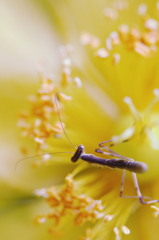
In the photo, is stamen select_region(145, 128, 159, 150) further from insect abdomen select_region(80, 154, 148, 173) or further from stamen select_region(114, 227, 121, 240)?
stamen select_region(114, 227, 121, 240)

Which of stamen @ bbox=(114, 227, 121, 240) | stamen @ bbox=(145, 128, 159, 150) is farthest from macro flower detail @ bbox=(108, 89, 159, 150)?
stamen @ bbox=(114, 227, 121, 240)

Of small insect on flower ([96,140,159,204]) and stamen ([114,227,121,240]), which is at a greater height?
small insect on flower ([96,140,159,204])

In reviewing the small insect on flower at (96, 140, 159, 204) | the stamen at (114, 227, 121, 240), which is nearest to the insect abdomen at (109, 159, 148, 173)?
the small insect on flower at (96, 140, 159, 204)

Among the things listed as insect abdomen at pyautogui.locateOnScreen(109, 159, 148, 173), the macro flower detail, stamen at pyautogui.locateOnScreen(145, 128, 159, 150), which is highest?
the macro flower detail

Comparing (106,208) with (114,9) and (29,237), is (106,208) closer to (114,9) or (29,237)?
(29,237)

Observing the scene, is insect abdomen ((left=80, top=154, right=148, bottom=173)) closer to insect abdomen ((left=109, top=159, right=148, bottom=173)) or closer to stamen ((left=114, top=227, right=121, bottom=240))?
insect abdomen ((left=109, top=159, right=148, bottom=173))

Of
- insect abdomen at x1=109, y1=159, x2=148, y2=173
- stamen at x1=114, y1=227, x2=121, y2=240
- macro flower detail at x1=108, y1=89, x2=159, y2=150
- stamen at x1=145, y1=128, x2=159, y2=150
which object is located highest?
macro flower detail at x1=108, y1=89, x2=159, y2=150

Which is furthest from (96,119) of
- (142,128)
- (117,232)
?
(117,232)

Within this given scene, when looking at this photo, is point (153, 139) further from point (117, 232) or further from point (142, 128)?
point (117, 232)
